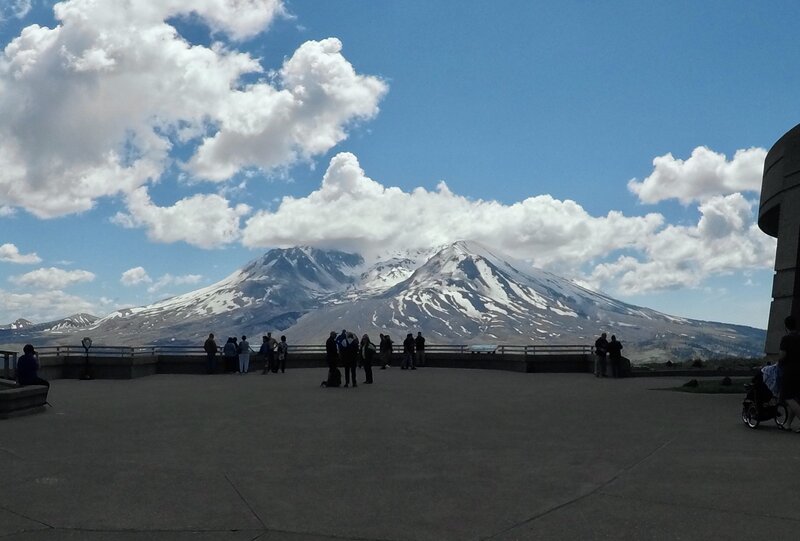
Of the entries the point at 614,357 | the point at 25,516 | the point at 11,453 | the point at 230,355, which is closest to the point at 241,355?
the point at 230,355

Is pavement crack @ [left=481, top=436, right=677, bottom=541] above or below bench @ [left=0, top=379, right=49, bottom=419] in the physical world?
below

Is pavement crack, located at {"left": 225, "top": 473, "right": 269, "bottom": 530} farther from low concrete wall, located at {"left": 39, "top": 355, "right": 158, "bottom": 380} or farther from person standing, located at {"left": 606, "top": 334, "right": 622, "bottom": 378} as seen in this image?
low concrete wall, located at {"left": 39, "top": 355, "right": 158, "bottom": 380}

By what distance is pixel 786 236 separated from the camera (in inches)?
670

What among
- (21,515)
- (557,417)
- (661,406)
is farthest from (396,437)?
(661,406)

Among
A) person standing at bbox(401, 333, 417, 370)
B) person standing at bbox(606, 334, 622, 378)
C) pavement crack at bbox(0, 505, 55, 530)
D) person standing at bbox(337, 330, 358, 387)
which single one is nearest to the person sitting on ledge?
person standing at bbox(337, 330, 358, 387)

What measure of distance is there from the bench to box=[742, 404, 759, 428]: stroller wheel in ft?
41.8

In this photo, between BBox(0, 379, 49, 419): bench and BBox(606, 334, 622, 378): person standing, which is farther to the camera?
BBox(606, 334, 622, 378): person standing

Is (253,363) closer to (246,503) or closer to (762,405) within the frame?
(762,405)

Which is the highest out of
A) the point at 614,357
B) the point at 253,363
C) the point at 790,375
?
the point at 790,375

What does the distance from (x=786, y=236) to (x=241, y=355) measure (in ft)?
69.7

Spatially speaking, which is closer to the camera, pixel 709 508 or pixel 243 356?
pixel 709 508

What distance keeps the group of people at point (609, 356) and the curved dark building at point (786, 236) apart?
28.7 feet

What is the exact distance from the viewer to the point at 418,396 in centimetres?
1822

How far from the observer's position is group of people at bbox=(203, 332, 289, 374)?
3061 centimetres
